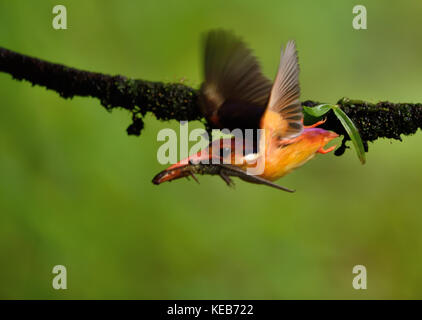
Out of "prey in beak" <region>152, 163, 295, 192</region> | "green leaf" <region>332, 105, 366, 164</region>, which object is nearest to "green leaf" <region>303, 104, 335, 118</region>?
"green leaf" <region>332, 105, 366, 164</region>

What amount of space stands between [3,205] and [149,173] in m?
0.62

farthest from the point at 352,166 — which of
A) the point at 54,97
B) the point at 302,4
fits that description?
the point at 54,97

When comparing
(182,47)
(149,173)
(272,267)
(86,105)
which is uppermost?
(182,47)

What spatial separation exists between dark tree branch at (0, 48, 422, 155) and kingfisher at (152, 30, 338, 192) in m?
0.11

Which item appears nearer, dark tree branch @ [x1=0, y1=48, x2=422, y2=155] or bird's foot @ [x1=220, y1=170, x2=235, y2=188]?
bird's foot @ [x1=220, y1=170, x2=235, y2=188]

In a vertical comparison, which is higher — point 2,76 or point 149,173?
point 2,76

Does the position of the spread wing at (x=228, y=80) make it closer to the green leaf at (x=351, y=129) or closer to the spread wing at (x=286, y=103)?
the spread wing at (x=286, y=103)

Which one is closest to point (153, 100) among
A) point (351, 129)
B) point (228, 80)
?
point (228, 80)

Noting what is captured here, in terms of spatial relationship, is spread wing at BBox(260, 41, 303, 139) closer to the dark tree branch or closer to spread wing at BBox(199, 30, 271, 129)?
spread wing at BBox(199, 30, 271, 129)

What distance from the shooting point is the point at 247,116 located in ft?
2.27

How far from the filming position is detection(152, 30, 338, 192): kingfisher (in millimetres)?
664

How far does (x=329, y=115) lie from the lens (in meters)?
0.81

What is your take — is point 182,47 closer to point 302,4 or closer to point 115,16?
point 115,16

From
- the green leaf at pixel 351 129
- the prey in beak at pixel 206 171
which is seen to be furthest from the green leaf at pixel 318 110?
the prey in beak at pixel 206 171
